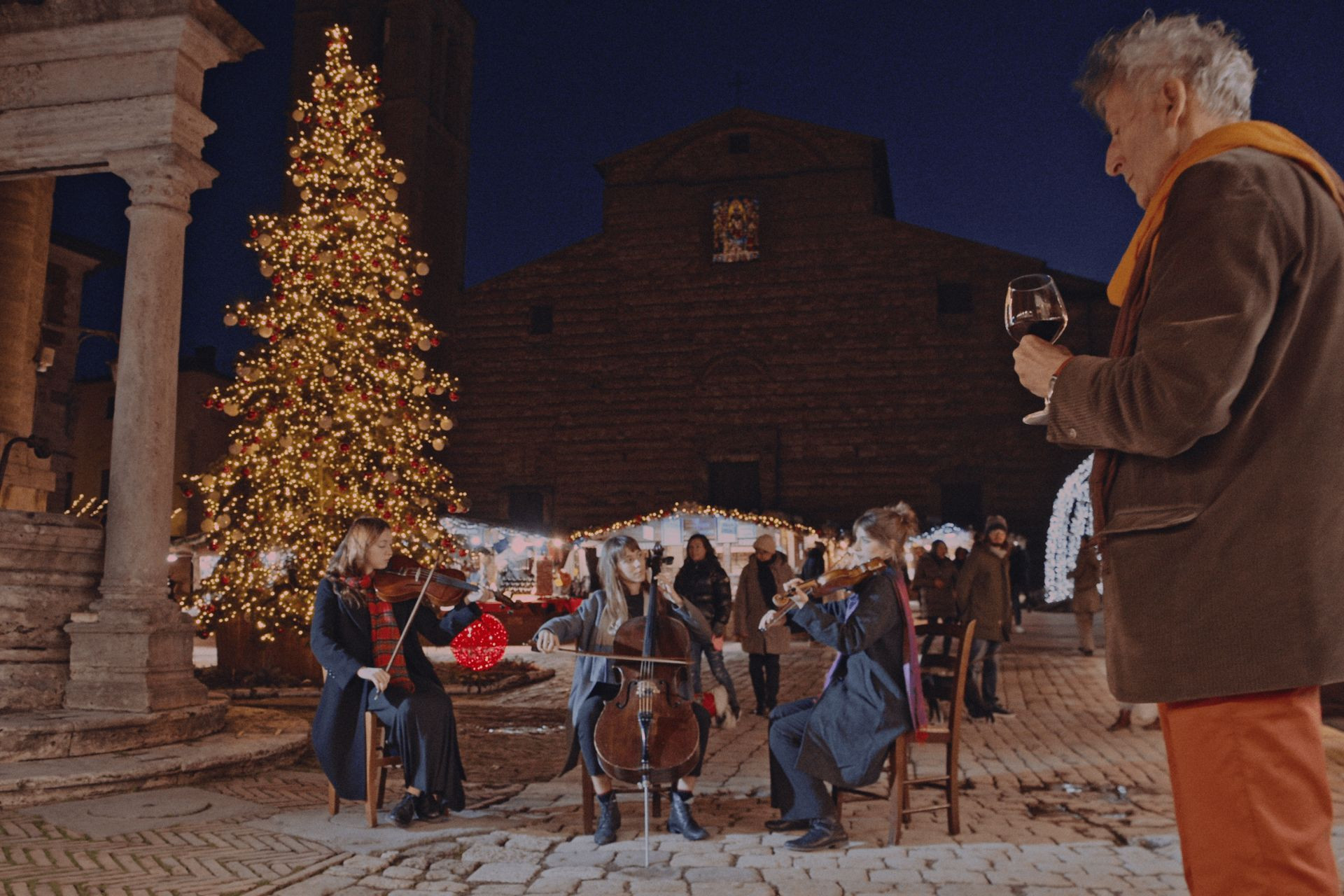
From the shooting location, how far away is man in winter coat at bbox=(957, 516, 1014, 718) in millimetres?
10703

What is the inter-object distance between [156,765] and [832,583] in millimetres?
4457

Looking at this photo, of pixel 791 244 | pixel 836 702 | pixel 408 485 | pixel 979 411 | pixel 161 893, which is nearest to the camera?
pixel 161 893

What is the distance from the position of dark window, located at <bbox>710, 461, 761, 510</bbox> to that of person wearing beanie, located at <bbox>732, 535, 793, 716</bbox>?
55.3 ft

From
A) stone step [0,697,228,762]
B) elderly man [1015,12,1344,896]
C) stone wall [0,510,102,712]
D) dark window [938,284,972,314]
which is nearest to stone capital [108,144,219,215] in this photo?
stone wall [0,510,102,712]

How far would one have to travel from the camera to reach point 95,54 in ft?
28.0

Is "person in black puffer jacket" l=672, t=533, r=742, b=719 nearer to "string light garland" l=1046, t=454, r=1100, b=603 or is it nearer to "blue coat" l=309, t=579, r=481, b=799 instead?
"blue coat" l=309, t=579, r=481, b=799

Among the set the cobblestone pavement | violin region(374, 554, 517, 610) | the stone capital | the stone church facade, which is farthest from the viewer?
the stone church facade

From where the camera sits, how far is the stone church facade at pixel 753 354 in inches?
1079

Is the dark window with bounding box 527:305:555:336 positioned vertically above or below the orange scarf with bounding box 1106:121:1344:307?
above

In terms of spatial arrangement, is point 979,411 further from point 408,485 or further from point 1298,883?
point 1298,883

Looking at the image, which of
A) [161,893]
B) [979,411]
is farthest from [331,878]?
[979,411]

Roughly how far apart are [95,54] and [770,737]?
24.4ft

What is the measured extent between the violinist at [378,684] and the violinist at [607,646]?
2.03 ft

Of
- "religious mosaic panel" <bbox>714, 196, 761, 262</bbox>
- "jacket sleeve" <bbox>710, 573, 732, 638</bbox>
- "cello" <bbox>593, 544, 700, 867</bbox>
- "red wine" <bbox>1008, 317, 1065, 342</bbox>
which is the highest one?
"religious mosaic panel" <bbox>714, 196, 761, 262</bbox>
